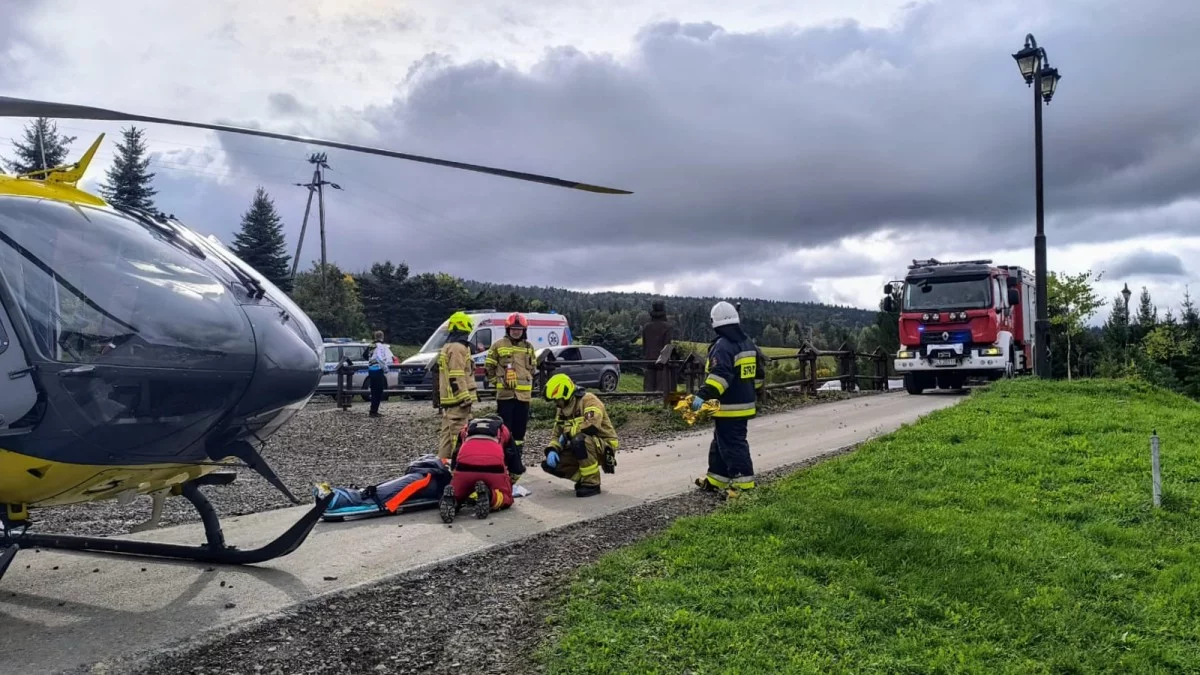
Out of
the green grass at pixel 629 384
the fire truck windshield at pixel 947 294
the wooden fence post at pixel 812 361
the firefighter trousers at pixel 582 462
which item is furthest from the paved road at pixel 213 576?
the green grass at pixel 629 384

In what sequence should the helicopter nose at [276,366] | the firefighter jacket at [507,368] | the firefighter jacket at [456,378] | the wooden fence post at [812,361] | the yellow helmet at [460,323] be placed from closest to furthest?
the helicopter nose at [276,366] → the firefighter jacket at [456,378] → the yellow helmet at [460,323] → the firefighter jacket at [507,368] → the wooden fence post at [812,361]

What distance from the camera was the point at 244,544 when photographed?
6559mm

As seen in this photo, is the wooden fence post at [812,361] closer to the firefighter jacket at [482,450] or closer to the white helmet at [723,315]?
the white helmet at [723,315]

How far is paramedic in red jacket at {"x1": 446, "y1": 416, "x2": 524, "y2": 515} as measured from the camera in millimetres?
7500

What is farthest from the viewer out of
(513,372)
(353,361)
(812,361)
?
(353,361)

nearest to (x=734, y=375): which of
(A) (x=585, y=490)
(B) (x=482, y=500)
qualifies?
(A) (x=585, y=490)

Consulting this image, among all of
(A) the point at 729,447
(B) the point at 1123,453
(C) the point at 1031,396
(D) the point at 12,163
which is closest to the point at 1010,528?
(A) the point at 729,447

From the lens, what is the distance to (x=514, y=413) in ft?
32.1

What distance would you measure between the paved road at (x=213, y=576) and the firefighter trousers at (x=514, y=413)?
3.19 ft

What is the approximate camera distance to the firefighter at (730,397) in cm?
808

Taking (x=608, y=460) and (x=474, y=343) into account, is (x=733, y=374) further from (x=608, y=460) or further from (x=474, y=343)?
(x=474, y=343)

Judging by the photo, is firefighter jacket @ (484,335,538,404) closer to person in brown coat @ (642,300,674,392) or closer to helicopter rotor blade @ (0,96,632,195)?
helicopter rotor blade @ (0,96,632,195)

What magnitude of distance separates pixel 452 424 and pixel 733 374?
128 inches

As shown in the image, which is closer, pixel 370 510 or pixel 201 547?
pixel 201 547
